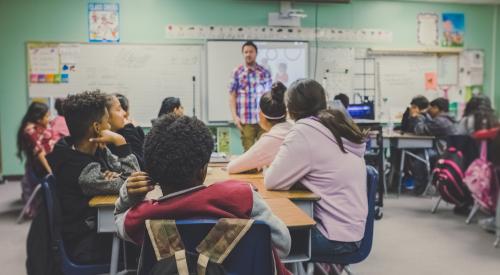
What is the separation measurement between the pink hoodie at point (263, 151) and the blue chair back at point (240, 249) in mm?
1418

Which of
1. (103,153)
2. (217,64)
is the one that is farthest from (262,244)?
(217,64)

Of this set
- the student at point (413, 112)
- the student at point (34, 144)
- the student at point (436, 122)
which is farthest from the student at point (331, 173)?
the student at point (413, 112)

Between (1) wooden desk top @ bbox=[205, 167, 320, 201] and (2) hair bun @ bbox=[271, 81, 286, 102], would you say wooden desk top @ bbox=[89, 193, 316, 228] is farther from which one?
(2) hair bun @ bbox=[271, 81, 286, 102]

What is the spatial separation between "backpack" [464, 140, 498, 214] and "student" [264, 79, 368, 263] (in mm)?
2281

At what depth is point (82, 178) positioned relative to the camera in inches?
77.7

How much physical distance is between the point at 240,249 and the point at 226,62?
18.3ft

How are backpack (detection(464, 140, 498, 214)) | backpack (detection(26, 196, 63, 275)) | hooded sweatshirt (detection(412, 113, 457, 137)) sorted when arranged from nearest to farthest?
backpack (detection(26, 196, 63, 275))
backpack (detection(464, 140, 498, 214))
hooded sweatshirt (detection(412, 113, 457, 137))

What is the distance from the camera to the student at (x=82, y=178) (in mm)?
1980

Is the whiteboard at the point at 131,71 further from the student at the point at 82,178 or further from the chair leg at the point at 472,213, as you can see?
the student at the point at 82,178

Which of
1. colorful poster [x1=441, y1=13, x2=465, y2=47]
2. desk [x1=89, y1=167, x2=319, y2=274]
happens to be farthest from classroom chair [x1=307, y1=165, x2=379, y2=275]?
colorful poster [x1=441, y1=13, x2=465, y2=47]

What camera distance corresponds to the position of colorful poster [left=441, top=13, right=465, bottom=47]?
7242mm

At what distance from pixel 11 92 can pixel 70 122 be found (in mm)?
4894

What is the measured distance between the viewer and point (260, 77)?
5523 millimetres

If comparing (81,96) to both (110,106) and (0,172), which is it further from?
(0,172)
